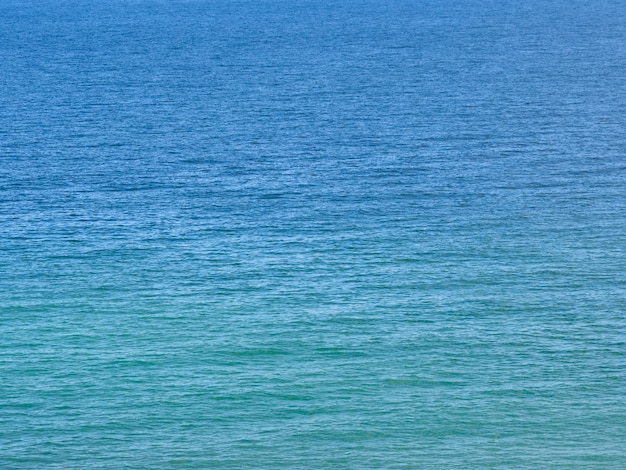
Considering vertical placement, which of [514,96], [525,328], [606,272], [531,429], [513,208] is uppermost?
[514,96]

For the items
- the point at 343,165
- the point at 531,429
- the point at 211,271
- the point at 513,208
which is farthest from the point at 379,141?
the point at 531,429

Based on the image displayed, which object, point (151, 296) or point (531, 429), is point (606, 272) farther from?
point (151, 296)

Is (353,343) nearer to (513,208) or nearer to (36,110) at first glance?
(513,208)

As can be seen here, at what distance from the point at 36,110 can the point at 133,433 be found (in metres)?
99.6

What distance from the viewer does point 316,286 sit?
107 meters

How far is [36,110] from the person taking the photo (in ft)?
570

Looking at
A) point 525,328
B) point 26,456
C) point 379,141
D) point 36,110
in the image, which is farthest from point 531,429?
point 36,110

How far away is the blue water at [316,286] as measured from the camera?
83.5 meters

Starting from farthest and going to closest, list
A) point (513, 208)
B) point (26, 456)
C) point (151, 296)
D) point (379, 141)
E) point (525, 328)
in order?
1. point (379, 141)
2. point (513, 208)
3. point (151, 296)
4. point (525, 328)
5. point (26, 456)

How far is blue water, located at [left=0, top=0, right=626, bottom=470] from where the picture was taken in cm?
8350

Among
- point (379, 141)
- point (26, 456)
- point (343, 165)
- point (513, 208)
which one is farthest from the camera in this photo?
point (379, 141)

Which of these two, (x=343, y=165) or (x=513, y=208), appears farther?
(x=343, y=165)

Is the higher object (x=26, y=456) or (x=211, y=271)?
(x=211, y=271)

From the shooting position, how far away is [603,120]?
523 feet
